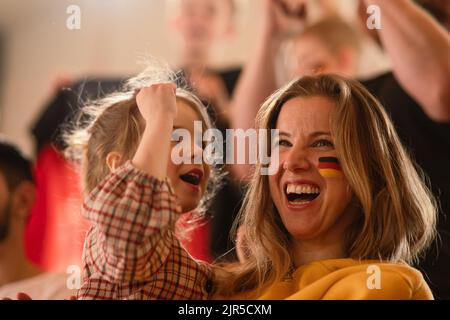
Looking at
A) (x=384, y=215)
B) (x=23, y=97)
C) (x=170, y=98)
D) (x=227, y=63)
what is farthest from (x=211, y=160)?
(x=23, y=97)

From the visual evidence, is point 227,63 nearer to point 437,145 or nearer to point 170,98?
point 437,145

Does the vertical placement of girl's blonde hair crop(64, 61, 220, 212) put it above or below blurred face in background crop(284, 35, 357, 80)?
below

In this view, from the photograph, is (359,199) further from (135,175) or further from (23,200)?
(23,200)

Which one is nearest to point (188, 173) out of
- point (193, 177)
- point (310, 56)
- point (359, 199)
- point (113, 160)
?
point (193, 177)

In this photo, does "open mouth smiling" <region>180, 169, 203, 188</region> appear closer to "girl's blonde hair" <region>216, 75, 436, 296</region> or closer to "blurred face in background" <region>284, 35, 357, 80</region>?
"girl's blonde hair" <region>216, 75, 436, 296</region>

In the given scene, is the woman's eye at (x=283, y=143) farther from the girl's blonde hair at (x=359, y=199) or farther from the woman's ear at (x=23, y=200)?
the woman's ear at (x=23, y=200)

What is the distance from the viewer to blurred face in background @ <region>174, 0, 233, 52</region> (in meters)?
1.49

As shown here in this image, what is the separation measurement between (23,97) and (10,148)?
14.0 inches

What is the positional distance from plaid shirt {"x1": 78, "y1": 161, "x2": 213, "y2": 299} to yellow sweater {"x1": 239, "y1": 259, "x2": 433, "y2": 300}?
0.58ft

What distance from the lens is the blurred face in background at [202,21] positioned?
1491mm

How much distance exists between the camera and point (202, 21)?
5.05ft

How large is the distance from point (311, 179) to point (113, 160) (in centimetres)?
30

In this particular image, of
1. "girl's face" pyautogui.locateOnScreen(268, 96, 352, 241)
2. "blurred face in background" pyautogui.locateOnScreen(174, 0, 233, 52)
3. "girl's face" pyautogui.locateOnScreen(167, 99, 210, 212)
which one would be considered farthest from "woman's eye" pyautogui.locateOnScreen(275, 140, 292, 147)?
"blurred face in background" pyautogui.locateOnScreen(174, 0, 233, 52)

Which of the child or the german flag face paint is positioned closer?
the child
